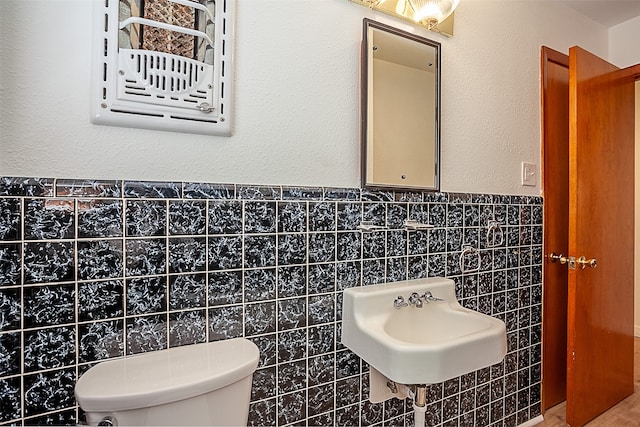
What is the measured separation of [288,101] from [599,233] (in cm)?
173

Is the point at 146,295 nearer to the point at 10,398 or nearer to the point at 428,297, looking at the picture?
the point at 10,398

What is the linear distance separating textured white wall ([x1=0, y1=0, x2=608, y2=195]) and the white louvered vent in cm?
4

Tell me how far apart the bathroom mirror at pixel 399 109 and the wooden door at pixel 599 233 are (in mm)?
785

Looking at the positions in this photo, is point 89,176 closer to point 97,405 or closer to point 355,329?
point 97,405

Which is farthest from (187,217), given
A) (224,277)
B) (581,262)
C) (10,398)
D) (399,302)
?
(581,262)

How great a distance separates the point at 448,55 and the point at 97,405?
1669 mm

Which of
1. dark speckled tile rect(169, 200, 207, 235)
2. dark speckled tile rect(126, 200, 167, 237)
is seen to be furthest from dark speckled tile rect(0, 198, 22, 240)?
dark speckled tile rect(169, 200, 207, 235)

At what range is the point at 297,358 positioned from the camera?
1.13m

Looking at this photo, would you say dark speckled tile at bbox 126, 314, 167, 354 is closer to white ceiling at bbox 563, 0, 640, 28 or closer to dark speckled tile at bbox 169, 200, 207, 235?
dark speckled tile at bbox 169, 200, 207, 235

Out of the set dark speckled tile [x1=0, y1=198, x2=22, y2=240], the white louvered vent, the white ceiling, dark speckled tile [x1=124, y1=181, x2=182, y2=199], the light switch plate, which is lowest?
dark speckled tile [x1=0, y1=198, x2=22, y2=240]

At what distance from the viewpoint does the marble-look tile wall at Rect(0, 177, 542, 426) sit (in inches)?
32.4

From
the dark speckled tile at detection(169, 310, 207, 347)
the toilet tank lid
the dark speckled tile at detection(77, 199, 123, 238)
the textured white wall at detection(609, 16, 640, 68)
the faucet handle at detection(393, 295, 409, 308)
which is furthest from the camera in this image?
the textured white wall at detection(609, 16, 640, 68)

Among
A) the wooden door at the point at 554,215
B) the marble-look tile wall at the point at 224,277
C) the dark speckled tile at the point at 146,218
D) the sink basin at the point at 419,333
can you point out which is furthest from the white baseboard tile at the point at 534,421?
the dark speckled tile at the point at 146,218

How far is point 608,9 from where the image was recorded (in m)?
1.93
